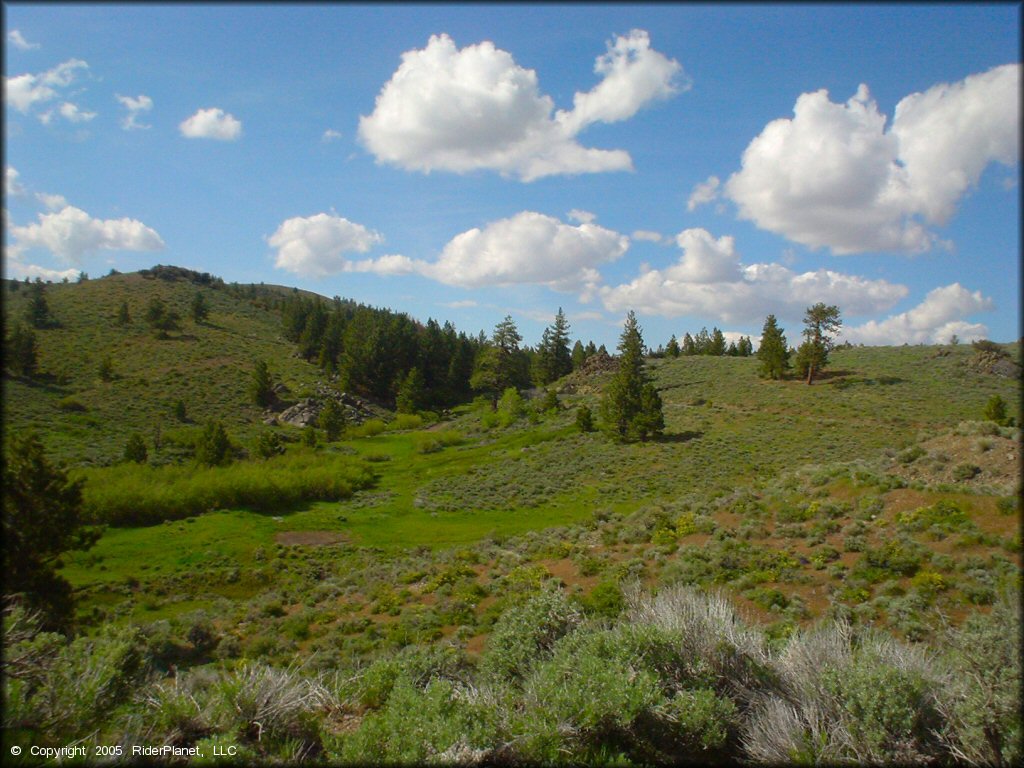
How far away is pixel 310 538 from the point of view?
34.4 m

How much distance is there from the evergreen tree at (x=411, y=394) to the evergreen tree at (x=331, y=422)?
46.5 feet

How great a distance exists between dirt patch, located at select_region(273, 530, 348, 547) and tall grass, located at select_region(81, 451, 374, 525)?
701 cm

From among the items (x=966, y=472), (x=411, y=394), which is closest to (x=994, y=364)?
(x=966, y=472)

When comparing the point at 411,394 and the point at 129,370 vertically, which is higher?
the point at 129,370

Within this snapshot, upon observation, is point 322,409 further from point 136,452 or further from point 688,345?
point 688,345

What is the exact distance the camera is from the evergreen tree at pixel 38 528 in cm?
1412

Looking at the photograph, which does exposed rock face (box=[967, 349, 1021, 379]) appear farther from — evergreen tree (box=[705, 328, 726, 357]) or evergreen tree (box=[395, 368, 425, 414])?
evergreen tree (box=[395, 368, 425, 414])

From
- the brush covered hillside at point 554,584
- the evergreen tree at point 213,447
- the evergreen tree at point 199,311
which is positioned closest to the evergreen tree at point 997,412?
the brush covered hillside at point 554,584

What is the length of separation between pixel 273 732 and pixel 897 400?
59.2 meters

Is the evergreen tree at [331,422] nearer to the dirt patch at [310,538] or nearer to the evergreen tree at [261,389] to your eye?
the evergreen tree at [261,389]

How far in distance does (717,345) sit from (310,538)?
83.3 metres

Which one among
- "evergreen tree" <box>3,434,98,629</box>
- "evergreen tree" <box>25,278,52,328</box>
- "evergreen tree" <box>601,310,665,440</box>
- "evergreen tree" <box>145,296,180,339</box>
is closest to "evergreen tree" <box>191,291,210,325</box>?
"evergreen tree" <box>145,296,180,339</box>

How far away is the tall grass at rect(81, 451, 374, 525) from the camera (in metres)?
35.9

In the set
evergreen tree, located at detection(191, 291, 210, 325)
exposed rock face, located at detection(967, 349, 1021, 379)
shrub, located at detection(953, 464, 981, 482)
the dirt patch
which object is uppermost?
evergreen tree, located at detection(191, 291, 210, 325)
